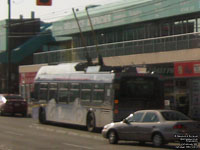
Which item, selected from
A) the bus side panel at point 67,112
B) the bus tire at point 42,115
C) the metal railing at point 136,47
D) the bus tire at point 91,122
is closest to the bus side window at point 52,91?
the bus side panel at point 67,112

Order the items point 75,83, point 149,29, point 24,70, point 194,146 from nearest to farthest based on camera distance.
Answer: point 194,146 < point 75,83 < point 149,29 < point 24,70

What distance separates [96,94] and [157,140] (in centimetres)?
754

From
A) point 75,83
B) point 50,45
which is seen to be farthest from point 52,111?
point 50,45

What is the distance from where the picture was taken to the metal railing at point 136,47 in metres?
32.1

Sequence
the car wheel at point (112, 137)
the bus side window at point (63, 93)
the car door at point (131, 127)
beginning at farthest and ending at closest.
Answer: the bus side window at point (63, 93) → the car wheel at point (112, 137) → the car door at point (131, 127)

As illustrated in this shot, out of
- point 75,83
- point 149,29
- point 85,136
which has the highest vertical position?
point 149,29

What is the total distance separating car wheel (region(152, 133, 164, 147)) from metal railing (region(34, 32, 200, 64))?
46.6 feet

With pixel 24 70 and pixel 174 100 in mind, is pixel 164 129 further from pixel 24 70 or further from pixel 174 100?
pixel 24 70

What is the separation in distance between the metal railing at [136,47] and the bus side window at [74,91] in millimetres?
8286

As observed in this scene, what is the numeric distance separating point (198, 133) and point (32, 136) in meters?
8.12

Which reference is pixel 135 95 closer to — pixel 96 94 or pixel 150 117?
pixel 96 94

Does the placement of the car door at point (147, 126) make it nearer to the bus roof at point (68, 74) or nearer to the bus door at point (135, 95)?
the bus door at point (135, 95)

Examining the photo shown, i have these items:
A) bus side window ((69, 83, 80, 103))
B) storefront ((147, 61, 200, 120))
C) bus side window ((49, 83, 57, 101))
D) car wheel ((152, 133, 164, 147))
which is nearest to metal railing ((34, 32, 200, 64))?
storefront ((147, 61, 200, 120))

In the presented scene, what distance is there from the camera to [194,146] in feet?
53.9
